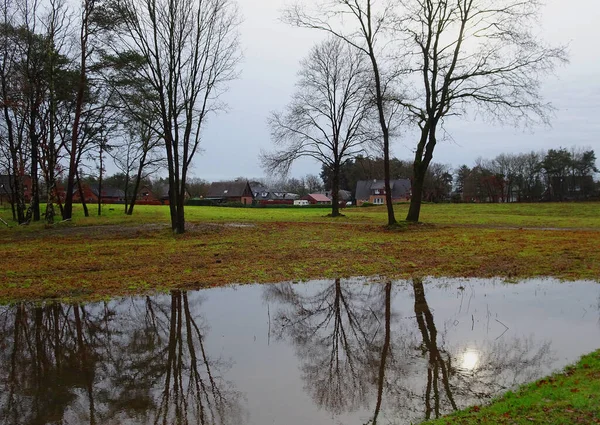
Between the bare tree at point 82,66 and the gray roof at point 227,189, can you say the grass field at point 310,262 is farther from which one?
the gray roof at point 227,189

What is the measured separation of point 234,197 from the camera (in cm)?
10606

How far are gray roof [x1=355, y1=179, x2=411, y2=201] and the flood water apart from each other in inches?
3403

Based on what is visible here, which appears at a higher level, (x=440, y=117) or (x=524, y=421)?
(x=440, y=117)

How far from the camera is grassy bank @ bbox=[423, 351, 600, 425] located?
142 inches

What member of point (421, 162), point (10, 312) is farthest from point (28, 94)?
point (421, 162)

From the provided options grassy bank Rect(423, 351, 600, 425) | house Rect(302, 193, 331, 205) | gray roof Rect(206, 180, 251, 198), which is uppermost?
gray roof Rect(206, 180, 251, 198)

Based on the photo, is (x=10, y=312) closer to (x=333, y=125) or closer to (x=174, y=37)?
(x=174, y=37)

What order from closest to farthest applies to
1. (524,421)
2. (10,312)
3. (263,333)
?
(524,421) < (263,333) < (10,312)

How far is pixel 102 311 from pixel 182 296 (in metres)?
1.54

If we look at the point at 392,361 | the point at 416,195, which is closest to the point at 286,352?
the point at 392,361

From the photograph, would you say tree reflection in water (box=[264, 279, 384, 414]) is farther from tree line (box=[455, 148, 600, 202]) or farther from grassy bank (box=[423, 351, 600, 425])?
tree line (box=[455, 148, 600, 202])

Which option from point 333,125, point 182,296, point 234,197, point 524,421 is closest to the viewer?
point 524,421

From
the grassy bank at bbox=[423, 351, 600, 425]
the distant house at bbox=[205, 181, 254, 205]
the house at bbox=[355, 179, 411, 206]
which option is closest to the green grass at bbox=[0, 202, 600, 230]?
the grassy bank at bbox=[423, 351, 600, 425]

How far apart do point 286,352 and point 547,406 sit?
10.5 feet
